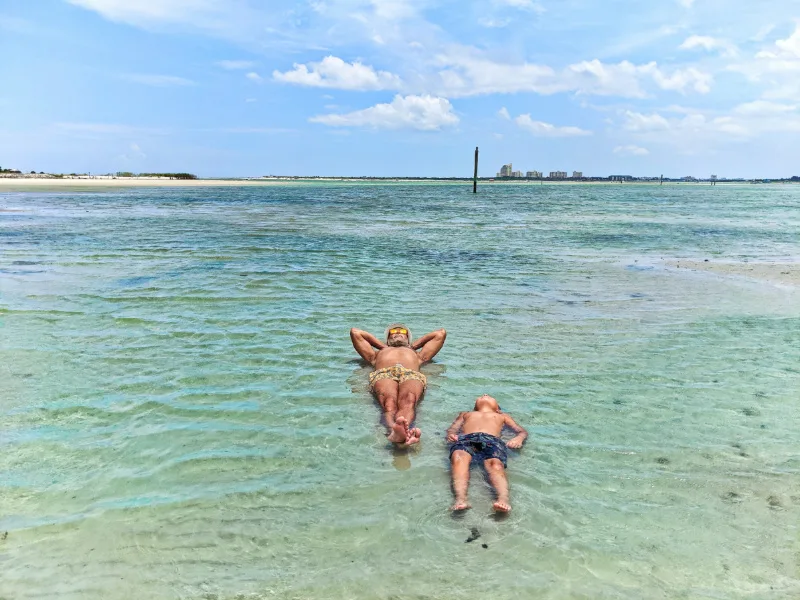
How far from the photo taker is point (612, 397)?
675 centimetres

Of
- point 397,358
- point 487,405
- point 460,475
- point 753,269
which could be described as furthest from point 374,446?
point 753,269

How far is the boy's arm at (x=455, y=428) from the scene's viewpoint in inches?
218

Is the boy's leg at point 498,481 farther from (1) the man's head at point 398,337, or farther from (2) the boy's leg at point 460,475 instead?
(1) the man's head at point 398,337

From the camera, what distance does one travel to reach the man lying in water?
5.52 metres

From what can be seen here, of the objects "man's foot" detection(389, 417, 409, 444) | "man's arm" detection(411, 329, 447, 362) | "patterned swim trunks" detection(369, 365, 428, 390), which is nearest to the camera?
"man's foot" detection(389, 417, 409, 444)

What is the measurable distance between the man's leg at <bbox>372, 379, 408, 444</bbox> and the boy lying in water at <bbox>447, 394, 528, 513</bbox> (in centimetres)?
49

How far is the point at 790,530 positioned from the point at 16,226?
2963cm

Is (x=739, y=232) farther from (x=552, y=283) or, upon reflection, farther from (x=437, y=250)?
(x=552, y=283)

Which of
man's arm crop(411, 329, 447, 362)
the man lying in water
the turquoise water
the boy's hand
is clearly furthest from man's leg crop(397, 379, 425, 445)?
man's arm crop(411, 329, 447, 362)

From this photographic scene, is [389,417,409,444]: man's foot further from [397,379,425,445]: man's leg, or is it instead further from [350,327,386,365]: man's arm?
[350,327,386,365]: man's arm

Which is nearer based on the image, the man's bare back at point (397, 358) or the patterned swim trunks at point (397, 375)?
the patterned swim trunks at point (397, 375)

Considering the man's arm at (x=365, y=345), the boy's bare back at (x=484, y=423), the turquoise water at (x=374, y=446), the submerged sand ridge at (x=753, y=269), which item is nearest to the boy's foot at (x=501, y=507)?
the turquoise water at (x=374, y=446)

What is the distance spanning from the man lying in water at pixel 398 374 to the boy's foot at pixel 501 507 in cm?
119

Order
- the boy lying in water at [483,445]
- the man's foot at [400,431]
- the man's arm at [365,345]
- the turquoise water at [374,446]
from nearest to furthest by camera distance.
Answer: the turquoise water at [374,446]
the boy lying in water at [483,445]
the man's foot at [400,431]
the man's arm at [365,345]
